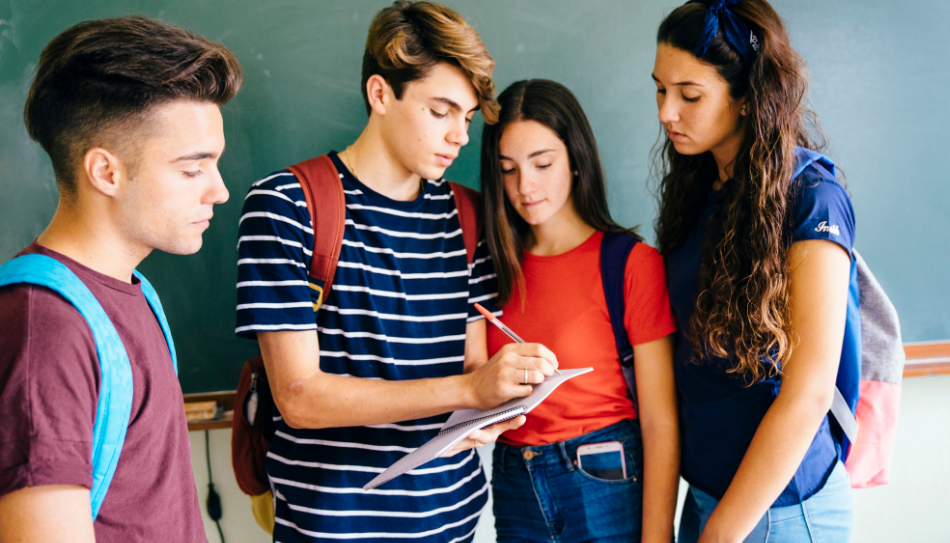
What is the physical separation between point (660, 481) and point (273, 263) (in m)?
0.99

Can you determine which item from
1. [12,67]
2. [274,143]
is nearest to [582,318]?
[274,143]

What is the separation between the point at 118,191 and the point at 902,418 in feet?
7.63

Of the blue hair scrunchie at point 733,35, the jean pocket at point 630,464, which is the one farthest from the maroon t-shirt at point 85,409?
the blue hair scrunchie at point 733,35

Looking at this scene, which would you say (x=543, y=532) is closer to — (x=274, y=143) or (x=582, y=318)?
(x=582, y=318)

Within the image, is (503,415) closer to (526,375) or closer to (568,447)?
(526,375)

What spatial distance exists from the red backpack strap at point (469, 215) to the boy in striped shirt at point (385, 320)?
0.04 m

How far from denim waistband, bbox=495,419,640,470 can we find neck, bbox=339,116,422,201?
0.69 meters

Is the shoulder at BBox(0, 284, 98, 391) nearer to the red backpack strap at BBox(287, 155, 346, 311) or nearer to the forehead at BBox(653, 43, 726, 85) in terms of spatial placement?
the red backpack strap at BBox(287, 155, 346, 311)

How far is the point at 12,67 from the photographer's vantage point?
1.48 m

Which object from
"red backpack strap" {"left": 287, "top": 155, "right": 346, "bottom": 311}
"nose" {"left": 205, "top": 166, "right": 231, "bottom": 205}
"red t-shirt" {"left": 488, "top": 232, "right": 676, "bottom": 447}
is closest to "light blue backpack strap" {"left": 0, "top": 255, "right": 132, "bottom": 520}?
"nose" {"left": 205, "top": 166, "right": 231, "bottom": 205}

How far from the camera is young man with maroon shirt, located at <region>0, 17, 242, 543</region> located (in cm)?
69

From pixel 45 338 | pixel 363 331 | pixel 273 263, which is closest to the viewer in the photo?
pixel 45 338

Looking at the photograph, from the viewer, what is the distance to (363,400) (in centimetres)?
117

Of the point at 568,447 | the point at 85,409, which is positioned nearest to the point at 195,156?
the point at 85,409
